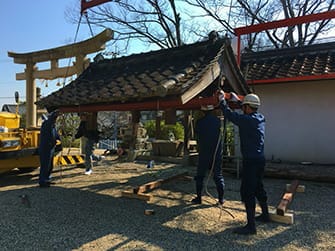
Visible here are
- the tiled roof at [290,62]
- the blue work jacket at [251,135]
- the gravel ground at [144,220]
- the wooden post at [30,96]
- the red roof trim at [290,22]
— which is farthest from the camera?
the wooden post at [30,96]

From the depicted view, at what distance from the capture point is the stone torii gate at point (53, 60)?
11742 millimetres

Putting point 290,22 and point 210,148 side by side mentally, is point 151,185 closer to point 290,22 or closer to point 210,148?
point 210,148

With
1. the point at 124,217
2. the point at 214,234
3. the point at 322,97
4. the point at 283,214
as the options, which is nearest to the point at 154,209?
the point at 124,217

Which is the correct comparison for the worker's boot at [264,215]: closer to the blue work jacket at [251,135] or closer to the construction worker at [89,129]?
the blue work jacket at [251,135]

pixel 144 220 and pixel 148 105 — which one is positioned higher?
pixel 148 105

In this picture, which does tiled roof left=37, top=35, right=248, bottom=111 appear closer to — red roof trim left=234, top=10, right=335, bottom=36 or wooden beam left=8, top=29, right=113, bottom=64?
red roof trim left=234, top=10, right=335, bottom=36

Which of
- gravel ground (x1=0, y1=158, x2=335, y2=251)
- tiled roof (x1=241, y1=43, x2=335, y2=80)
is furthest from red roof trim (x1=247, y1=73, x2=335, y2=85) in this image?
gravel ground (x1=0, y1=158, x2=335, y2=251)

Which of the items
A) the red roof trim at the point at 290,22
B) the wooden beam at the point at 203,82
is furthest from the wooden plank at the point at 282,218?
the red roof trim at the point at 290,22

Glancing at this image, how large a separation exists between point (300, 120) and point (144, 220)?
6595 mm

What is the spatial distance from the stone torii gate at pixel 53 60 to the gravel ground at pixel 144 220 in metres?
5.84

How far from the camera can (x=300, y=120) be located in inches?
380

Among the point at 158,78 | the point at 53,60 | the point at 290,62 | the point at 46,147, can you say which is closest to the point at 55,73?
the point at 53,60

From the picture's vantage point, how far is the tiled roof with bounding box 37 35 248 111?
5.03 meters

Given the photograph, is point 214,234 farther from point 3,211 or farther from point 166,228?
point 3,211
